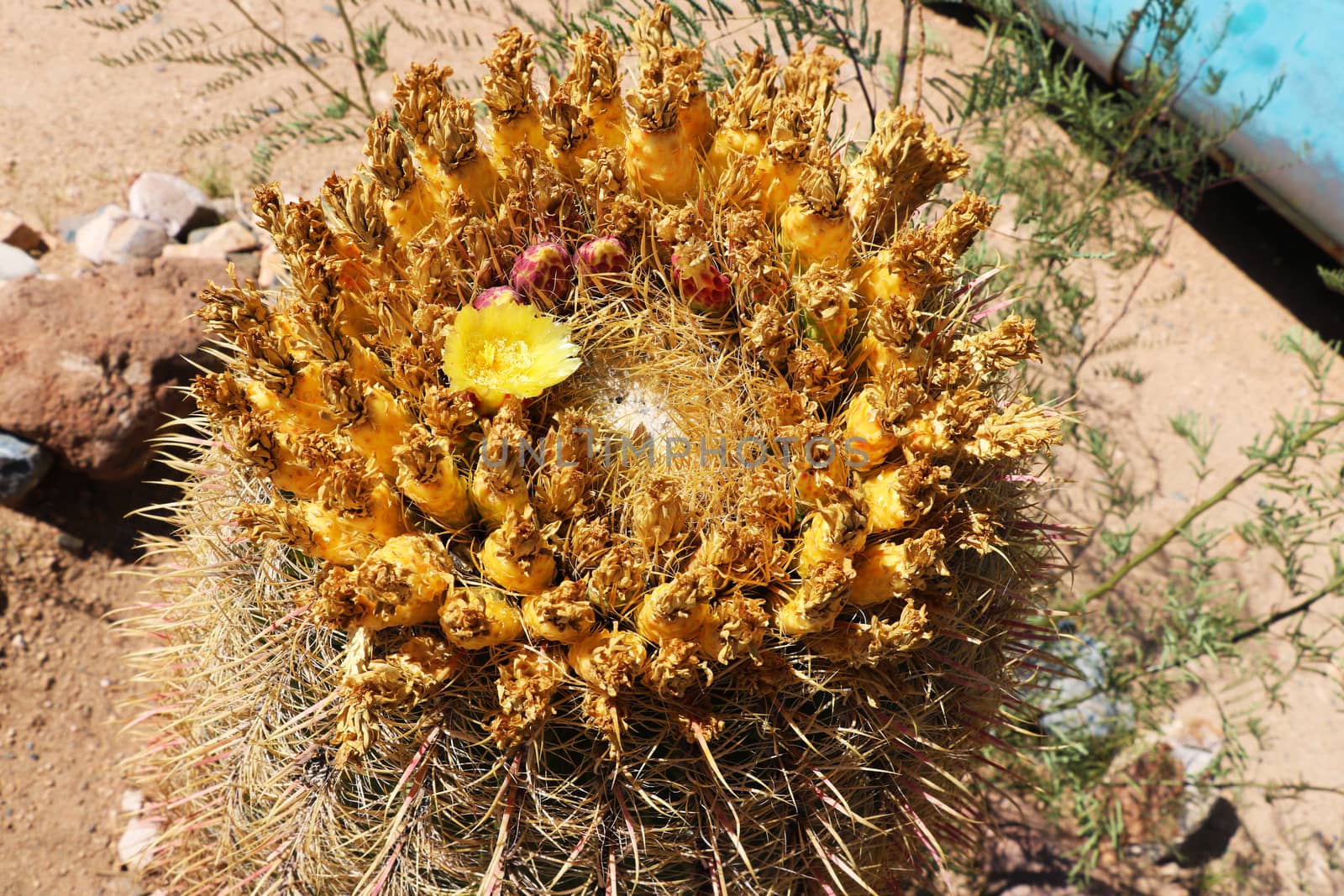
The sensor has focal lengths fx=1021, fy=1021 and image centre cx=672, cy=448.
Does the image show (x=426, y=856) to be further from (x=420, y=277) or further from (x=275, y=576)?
(x=420, y=277)

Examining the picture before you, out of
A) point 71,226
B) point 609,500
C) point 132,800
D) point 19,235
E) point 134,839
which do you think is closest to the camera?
point 609,500

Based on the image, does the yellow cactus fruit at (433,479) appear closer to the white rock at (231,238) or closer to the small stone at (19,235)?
the white rock at (231,238)

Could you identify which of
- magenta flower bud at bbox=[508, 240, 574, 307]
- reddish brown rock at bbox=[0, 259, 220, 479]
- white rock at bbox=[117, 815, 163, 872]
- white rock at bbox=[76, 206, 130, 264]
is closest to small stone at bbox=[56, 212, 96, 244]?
white rock at bbox=[76, 206, 130, 264]

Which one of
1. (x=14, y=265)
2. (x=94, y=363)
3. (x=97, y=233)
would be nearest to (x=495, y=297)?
(x=94, y=363)

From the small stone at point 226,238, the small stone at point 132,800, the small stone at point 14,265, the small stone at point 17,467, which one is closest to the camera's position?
the small stone at point 132,800

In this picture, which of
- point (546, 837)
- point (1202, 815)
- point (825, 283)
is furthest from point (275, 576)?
point (1202, 815)

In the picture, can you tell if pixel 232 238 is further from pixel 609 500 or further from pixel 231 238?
pixel 609 500

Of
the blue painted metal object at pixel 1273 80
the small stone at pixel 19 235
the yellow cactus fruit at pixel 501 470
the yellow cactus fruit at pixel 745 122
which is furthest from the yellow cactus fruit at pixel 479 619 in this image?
the blue painted metal object at pixel 1273 80
